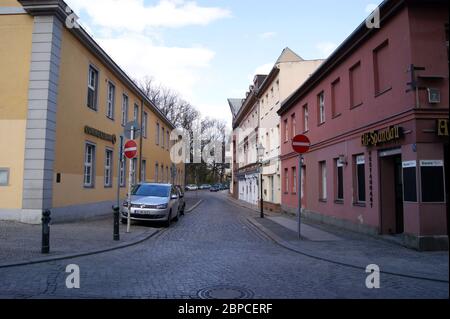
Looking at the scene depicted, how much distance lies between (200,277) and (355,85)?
33.3 ft

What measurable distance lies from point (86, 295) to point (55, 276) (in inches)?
57.9

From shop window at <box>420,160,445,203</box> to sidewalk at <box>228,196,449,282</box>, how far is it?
1.31m

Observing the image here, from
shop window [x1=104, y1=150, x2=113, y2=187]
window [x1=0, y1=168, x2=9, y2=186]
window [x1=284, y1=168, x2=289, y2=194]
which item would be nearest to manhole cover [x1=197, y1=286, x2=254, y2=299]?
window [x1=0, y1=168, x2=9, y2=186]

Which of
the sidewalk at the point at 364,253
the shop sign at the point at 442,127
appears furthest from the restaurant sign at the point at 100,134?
the shop sign at the point at 442,127

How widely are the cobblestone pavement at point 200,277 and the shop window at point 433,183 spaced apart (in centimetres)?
343

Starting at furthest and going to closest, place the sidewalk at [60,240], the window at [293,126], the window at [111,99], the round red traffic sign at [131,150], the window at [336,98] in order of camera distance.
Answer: the window at [293,126] < the window at [111,99] < the window at [336,98] < the round red traffic sign at [131,150] < the sidewalk at [60,240]

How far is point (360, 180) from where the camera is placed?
46.7ft

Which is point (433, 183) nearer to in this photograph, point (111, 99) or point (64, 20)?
point (64, 20)

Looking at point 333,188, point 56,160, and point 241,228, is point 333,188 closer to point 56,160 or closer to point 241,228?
point 241,228

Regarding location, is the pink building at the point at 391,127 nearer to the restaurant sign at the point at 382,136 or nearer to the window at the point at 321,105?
the restaurant sign at the point at 382,136

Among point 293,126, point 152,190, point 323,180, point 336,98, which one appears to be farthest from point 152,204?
point 293,126

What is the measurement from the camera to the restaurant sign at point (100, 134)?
18375 millimetres

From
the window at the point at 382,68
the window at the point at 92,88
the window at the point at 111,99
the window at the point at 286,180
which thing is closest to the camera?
the window at the point at 382,68
